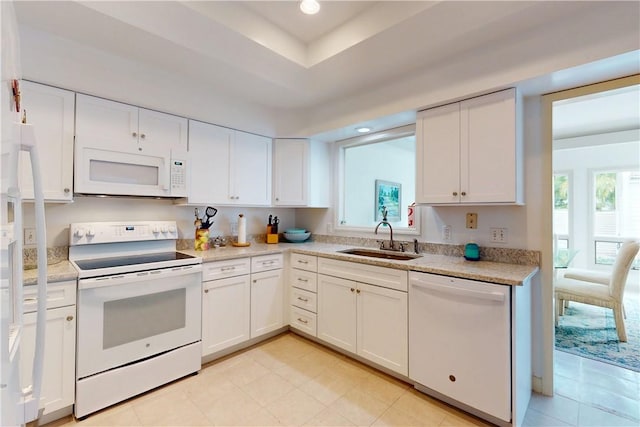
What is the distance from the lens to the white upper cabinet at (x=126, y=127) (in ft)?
6.72

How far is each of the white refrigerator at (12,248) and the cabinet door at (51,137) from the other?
1.29m

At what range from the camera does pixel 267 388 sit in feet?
6.89

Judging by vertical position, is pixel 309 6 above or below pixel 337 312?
above

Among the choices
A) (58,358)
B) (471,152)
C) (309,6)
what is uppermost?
(309,6)

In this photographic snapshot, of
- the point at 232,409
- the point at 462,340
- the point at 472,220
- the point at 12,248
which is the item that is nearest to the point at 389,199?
the point at 472,220

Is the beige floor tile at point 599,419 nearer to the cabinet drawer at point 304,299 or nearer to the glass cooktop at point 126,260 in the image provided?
the cabinet drawer at point 304,299

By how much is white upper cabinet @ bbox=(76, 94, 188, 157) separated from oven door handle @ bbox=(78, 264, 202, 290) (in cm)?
94

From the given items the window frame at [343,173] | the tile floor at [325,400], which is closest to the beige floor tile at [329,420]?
the tile floor at [325,400]

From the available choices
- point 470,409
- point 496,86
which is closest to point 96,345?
point 470,409

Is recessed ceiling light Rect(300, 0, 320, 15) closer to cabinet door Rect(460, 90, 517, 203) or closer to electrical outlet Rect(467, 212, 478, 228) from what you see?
cabinet door Rect(460, 90, 517, 203)

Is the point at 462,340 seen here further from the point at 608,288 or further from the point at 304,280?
the point at 608,288

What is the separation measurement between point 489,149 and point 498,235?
69 cm

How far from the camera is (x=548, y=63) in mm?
1728

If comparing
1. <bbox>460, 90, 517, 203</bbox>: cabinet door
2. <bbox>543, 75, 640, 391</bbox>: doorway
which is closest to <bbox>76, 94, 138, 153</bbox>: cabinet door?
<bbox>460, 90, 517, 203</bbox>: cabinet door
